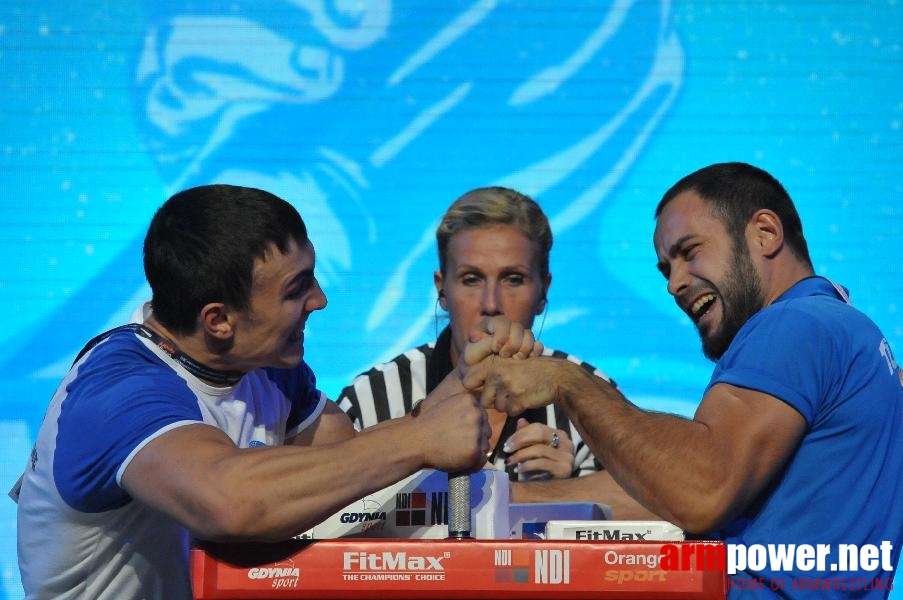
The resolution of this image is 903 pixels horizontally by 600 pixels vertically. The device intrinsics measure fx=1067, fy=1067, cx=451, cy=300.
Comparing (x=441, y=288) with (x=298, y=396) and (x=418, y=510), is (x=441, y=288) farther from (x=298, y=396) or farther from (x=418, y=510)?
(x=418, y=510)

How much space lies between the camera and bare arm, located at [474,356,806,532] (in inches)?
63.0

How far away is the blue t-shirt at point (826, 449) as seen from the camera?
1648 mm

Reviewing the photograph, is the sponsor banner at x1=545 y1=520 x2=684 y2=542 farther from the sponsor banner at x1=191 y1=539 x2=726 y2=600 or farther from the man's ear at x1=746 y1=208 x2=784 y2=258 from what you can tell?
the man's ear at x1=746 y1=208 x2=784 y2=258

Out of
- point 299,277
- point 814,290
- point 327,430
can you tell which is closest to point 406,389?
point 327,430

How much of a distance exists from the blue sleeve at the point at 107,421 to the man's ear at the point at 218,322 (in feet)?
0.51

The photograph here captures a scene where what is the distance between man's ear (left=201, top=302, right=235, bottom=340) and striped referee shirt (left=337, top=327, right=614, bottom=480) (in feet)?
3.17

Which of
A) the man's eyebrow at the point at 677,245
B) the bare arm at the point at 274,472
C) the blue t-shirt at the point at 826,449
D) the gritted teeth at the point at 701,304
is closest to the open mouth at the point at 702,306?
the gritted teeth at the point at 701,304

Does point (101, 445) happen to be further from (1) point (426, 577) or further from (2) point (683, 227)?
(2) point (683, 227)

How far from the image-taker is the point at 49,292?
12.2ft

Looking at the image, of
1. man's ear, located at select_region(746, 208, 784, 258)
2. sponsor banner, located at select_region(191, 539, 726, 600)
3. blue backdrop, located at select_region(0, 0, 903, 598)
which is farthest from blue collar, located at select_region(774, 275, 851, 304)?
blue backdrop, located at select_region(0, 0, 903, 598)

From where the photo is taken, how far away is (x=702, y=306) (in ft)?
6.89

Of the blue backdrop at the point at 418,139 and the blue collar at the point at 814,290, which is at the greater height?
the blue backdrop at the point at 418,139

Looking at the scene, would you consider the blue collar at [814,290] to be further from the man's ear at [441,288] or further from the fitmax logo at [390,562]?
the man's ear at [441,288]

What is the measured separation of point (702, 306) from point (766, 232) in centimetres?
19
